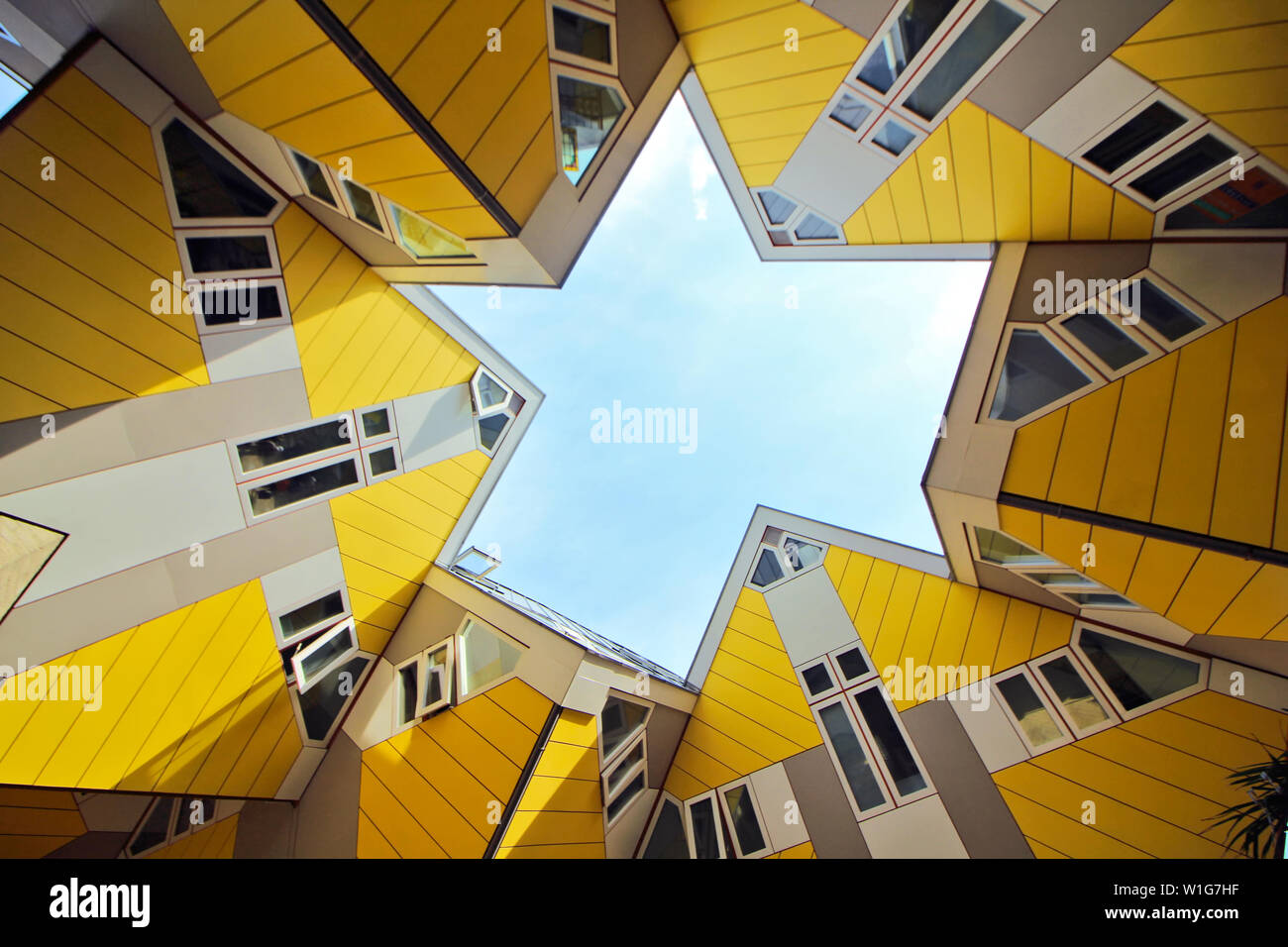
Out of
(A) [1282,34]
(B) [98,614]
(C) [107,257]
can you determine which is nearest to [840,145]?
(A) [1282,34]

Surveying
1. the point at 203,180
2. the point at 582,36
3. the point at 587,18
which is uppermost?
the point at 587,18

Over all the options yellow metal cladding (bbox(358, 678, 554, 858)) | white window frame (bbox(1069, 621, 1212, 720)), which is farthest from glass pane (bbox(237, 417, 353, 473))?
white window frame (bbox(1069, 621, 1212, 720))

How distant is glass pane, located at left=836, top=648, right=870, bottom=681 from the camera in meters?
8.52

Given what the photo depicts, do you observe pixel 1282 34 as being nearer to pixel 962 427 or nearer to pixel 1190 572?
pixel 962 427

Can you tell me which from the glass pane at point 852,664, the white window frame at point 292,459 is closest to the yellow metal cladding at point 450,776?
the white window frame at point 292,459

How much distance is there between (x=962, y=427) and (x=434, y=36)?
670 cm

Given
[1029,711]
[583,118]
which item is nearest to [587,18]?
[583,118]

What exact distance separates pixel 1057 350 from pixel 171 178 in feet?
32.4

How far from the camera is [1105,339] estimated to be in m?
5.35

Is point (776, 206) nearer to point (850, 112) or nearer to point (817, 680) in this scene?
point (850, 112)

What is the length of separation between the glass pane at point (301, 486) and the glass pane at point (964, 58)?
8755 mm

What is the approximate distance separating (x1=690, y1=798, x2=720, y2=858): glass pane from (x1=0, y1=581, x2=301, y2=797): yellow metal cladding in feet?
22.5

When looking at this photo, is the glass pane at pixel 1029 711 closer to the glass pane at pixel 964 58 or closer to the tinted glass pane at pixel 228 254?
the glass pane at pixel 964 58
